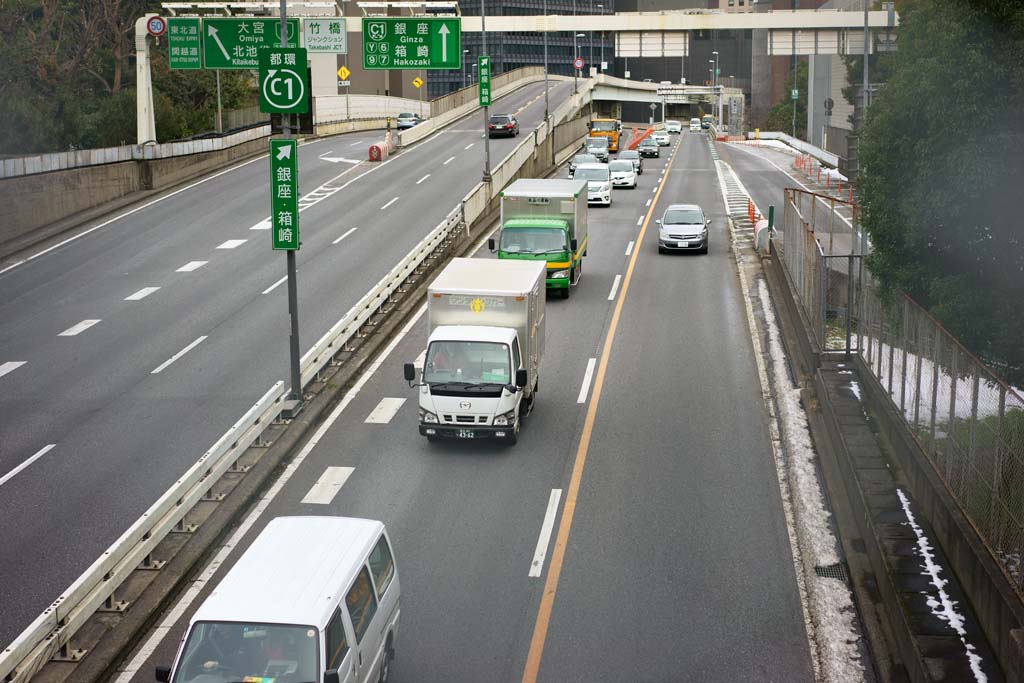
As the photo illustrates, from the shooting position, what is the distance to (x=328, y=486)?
64.6 feet

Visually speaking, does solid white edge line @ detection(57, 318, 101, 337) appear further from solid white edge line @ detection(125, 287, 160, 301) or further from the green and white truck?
the green and white truck

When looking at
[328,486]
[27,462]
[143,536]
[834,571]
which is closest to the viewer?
[143,536]

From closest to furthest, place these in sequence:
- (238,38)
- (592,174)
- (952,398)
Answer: (952,398) < (238,38) < (592,174)

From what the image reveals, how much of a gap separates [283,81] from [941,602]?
14.8 metres

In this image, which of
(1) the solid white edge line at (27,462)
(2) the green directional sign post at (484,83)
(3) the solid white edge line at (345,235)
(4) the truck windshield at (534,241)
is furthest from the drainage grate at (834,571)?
(2) the green directional sign post at (484,83)

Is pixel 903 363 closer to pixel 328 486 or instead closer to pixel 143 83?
pixel 328 486

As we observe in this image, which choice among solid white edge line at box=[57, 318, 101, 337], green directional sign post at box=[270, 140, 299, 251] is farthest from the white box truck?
solid white edge line at box=[57, 318, 101, 337]

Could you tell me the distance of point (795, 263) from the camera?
32219 mm

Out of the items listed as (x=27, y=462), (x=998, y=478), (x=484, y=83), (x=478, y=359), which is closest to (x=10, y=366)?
(x=27, y=462)

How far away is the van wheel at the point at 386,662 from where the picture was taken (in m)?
12.8

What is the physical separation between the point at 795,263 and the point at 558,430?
489 inches

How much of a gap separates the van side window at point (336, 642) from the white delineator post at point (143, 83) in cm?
4194

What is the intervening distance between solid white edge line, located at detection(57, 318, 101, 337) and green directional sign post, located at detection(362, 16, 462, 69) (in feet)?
52.0

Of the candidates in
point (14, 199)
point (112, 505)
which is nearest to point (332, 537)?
point (112, 505)
